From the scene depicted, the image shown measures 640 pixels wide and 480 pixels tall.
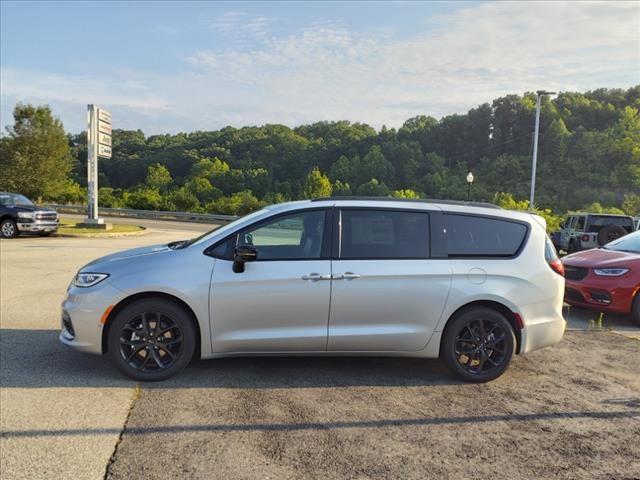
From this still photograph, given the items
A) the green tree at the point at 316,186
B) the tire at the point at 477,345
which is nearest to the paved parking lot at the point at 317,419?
the tire at the point at 477,345

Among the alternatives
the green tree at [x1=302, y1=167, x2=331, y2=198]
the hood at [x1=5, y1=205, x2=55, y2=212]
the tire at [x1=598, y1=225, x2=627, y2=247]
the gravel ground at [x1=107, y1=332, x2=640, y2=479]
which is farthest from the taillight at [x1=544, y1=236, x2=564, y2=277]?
the green tree at [x1=302, y1=167, x2=331, y2=198]

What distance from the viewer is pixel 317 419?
411 cm

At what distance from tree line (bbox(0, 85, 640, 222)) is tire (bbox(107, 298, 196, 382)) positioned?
43.0 meters

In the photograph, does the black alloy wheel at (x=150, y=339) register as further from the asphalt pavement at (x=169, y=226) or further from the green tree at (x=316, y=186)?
the green tree at (x=316, y=186)

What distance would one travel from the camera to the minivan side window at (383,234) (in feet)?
16.6

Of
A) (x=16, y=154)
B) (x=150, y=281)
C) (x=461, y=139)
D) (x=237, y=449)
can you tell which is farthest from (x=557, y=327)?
(x=461, y=139)

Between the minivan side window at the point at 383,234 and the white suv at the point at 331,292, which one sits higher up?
the minivan side window at the point at 383,234

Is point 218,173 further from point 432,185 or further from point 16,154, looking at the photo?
point 16,154

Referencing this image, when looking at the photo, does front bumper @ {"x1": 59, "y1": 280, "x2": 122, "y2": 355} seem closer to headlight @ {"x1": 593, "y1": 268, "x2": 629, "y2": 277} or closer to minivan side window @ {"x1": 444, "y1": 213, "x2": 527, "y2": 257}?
minivan side window @ {"x1": 444, "y1": 213, "x2": 527, "y2": 257}

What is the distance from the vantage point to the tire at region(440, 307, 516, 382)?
16.8 ft

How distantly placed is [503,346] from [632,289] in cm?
392

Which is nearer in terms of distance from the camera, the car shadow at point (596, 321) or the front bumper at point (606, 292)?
the car shadow at point (596, 321)

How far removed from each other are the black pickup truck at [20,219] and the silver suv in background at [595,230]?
63.8 ft

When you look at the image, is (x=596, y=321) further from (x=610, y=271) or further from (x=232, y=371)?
(x=232, y=371)
